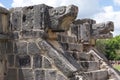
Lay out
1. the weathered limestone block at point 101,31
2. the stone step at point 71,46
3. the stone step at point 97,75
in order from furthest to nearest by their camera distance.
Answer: the weathered limestone block at point 101,31, the stone step at point 71,46, the stone step at point 97,75

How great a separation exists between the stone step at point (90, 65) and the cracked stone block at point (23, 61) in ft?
9.23

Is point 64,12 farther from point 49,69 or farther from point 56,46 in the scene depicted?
point 49,69

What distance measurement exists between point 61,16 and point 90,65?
3.44m

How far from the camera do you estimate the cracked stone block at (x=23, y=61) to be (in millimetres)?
6543

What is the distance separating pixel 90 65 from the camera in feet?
31.1

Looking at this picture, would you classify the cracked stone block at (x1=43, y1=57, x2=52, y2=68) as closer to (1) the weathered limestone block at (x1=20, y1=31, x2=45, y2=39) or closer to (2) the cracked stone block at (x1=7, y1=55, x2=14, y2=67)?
(1) the weathered limestone block at (x1=20, y1=31, x2=45, y2=39)

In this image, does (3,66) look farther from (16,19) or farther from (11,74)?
(16,19)

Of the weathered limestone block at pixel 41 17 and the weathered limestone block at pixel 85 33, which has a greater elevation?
the weathered limestone block at pixel 41 17

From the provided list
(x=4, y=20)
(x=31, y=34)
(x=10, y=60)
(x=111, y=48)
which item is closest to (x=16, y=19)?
(x=4, y=20)

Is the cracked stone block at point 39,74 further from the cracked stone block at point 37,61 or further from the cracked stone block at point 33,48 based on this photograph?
the cracked stone block at point 33,48

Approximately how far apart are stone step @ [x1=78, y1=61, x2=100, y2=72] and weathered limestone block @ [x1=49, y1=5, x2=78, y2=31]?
2.76 metres

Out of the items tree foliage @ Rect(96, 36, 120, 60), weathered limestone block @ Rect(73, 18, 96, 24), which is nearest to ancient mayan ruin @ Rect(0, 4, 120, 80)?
weathered limestone block @ Rect(73, 18, 96, 24)

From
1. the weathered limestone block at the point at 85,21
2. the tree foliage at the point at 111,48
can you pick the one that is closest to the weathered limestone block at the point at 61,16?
the weathered limestone block at the point at 85,21

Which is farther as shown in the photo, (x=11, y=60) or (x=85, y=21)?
(x=85, y=21)
